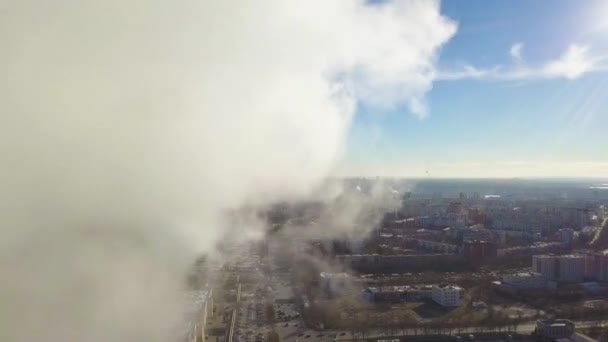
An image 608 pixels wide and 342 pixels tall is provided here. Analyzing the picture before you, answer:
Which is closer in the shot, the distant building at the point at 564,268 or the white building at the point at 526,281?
the white building at the point at 526,281

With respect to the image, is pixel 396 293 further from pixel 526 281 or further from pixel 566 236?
pixel 566 236

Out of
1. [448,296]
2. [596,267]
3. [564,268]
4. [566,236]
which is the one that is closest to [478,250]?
[564,268]

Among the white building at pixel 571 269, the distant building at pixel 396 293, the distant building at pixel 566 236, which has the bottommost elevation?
the distant building at pixel 396 293

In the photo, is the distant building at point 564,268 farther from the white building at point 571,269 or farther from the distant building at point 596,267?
the distant building at point 596,267

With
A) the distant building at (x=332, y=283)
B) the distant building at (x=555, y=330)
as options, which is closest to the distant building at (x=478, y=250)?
the distant building at (x=332, y=283)

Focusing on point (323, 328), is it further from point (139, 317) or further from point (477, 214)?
point (477, 214)

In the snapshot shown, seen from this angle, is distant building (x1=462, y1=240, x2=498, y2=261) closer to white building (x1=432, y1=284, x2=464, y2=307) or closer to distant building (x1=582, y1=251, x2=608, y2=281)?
distant building (x1=582, y1=251, x2=608, y2=281)
